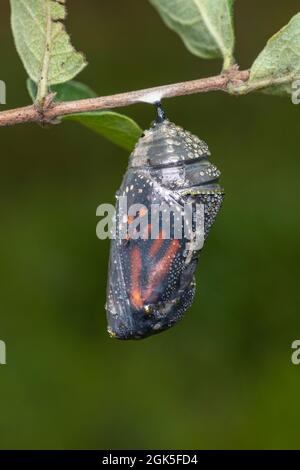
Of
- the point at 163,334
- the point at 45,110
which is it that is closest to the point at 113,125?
the point at 45,110

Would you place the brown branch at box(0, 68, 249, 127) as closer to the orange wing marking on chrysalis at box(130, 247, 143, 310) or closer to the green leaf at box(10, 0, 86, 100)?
the green leaf at box(10, 0, 86, 100)

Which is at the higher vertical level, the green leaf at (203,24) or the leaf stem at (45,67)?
the green leaf at (203,24)

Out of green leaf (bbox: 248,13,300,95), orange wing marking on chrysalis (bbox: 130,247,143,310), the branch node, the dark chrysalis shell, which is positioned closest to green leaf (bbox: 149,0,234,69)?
green leaf (bbox: 248,13,300,95)

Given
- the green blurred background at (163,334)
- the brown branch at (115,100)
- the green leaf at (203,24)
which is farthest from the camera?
the green blurred background at (163,334)

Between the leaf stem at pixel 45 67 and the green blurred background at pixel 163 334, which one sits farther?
the green blurred background at pixel 163 334

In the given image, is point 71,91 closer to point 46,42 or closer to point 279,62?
point 46,42

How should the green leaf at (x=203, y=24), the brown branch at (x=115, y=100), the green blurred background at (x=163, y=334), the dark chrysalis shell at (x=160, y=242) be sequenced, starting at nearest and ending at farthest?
the brown branch at (x=115, y=100) → the green leaf at (x=203, y=24) → the dark chrysalis shell at (x=160, y=242) → the green blurred background at (x=163, y=334)

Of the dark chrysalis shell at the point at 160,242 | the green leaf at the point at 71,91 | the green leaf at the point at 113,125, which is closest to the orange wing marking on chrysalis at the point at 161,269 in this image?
the dark chrysalis shell at the point at 160,242

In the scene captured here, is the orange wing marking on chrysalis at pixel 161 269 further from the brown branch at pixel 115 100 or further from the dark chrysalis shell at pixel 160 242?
the brown branch at pixel 115 100
